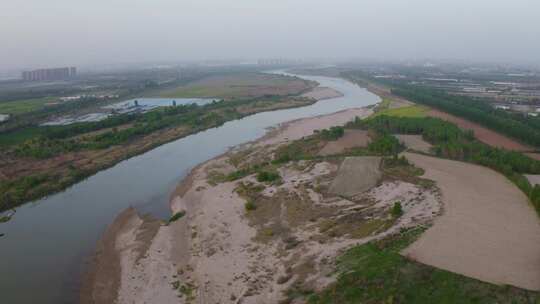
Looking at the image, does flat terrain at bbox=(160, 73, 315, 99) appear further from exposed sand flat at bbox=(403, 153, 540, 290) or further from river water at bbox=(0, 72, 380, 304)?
exposed sand flat at bbox=(403, 153, 540, 290)

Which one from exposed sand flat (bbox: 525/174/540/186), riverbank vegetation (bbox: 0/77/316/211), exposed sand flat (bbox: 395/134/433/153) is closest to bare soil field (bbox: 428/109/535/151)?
exposed sand flat (bbox: 395/134/433/153)

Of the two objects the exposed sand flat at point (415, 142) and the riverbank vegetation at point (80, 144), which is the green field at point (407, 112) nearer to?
the exposed sand flat at point (415, 142)

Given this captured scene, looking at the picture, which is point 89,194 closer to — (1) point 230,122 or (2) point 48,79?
(1) point 230,122

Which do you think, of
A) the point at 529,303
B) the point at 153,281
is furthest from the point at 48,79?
the point at 529,303

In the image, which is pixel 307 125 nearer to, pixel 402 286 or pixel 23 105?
pixel 402 286

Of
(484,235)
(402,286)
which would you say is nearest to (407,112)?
(484,235)

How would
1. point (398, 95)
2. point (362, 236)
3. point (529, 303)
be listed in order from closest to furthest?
1. point (529, 303)
2. point (362, 236)
3. point (398, 95)
